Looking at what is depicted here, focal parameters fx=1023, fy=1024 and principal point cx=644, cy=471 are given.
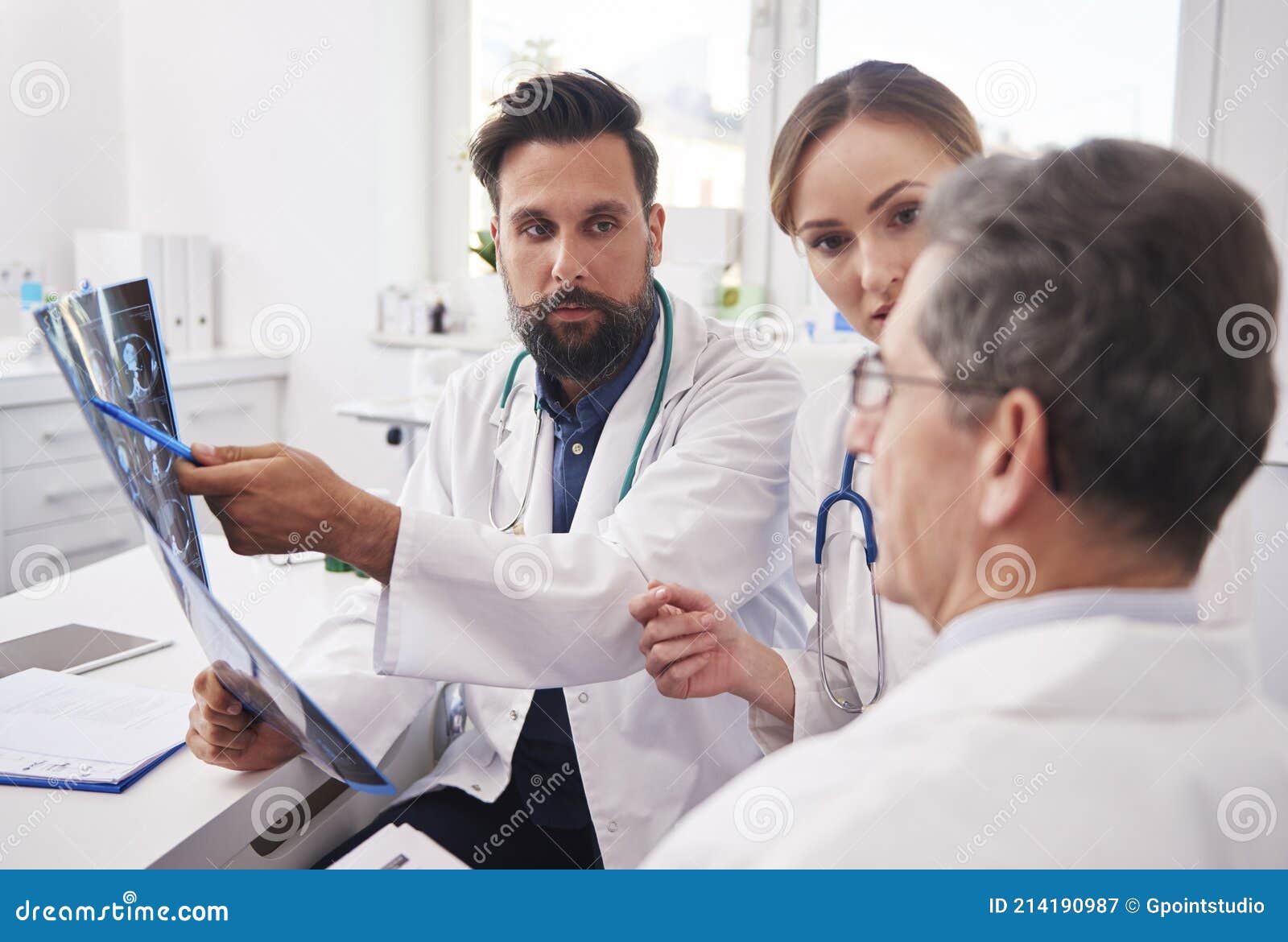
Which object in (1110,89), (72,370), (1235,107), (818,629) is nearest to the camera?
(72,370)

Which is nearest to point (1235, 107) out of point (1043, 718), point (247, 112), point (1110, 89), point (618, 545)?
point (1110, 89)

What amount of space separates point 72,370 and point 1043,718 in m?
0.66

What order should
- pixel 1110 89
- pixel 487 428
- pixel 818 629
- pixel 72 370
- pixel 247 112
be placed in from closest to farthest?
pixel 72 370
pixel 818 629
pixel 487 428
pixel 1110 89
pixel 247 112

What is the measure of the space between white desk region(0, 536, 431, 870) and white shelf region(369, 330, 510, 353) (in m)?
1.65

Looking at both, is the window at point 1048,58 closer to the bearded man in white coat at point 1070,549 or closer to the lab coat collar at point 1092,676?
the bearded man in white coat at point 1070,549

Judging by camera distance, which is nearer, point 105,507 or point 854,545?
point 854,545

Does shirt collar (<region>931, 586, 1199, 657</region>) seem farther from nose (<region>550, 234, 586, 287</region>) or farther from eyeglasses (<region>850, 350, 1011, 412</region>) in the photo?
nose (<region>550, 234, 586, 287</region>)

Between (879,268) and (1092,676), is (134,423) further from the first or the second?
(879,268)

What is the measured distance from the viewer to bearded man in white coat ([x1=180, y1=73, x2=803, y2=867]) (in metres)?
1.10

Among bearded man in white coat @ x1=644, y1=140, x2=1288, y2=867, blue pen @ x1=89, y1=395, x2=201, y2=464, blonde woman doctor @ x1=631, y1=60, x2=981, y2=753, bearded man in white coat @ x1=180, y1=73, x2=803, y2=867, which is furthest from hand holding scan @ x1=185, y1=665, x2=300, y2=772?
bearded man in white coat @ x1=644, y1=140, x2=1288, y2=867

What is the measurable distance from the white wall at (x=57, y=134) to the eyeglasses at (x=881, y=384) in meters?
3.81

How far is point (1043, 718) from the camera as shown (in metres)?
0.57
